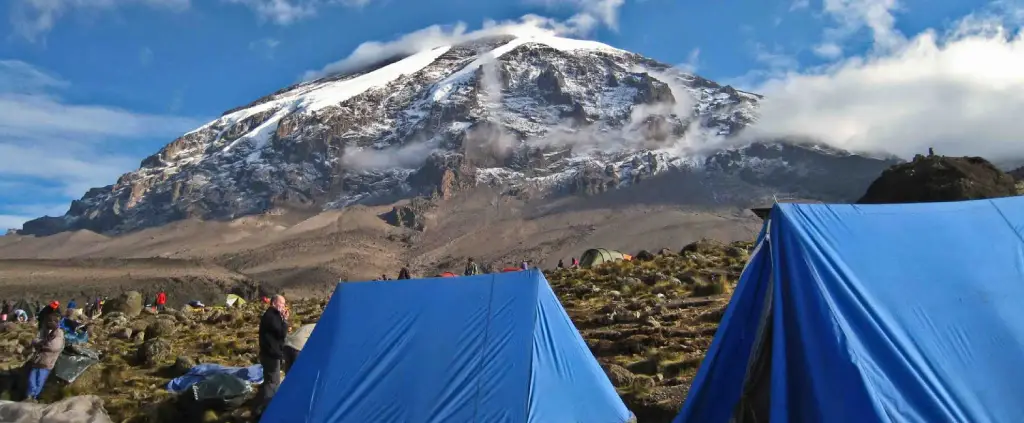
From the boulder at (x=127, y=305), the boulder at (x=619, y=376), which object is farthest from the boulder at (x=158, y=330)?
the boulder at (x=619, y=376)

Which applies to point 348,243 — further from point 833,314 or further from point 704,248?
point 833,314

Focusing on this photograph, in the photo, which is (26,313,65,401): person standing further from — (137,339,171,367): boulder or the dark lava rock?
the dark lava rock

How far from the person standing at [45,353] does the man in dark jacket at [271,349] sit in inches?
143

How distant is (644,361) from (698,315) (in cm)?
414

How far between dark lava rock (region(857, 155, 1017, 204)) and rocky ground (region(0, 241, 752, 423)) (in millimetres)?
5642

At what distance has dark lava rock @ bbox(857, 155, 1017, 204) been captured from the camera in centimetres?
2444

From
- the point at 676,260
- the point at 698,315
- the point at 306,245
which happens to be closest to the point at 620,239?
the point at 306,245

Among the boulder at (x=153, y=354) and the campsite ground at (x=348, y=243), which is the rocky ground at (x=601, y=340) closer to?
the boulder at (x=153, y=354)

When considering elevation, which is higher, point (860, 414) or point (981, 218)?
point (981, 218)

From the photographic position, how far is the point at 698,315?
15602 mm

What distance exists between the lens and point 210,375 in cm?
1071

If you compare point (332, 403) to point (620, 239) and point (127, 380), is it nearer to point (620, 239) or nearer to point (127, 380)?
point (127, 380)

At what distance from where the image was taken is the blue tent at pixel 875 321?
6285 millimetres

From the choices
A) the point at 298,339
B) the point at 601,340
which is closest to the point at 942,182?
the point at 601,340
